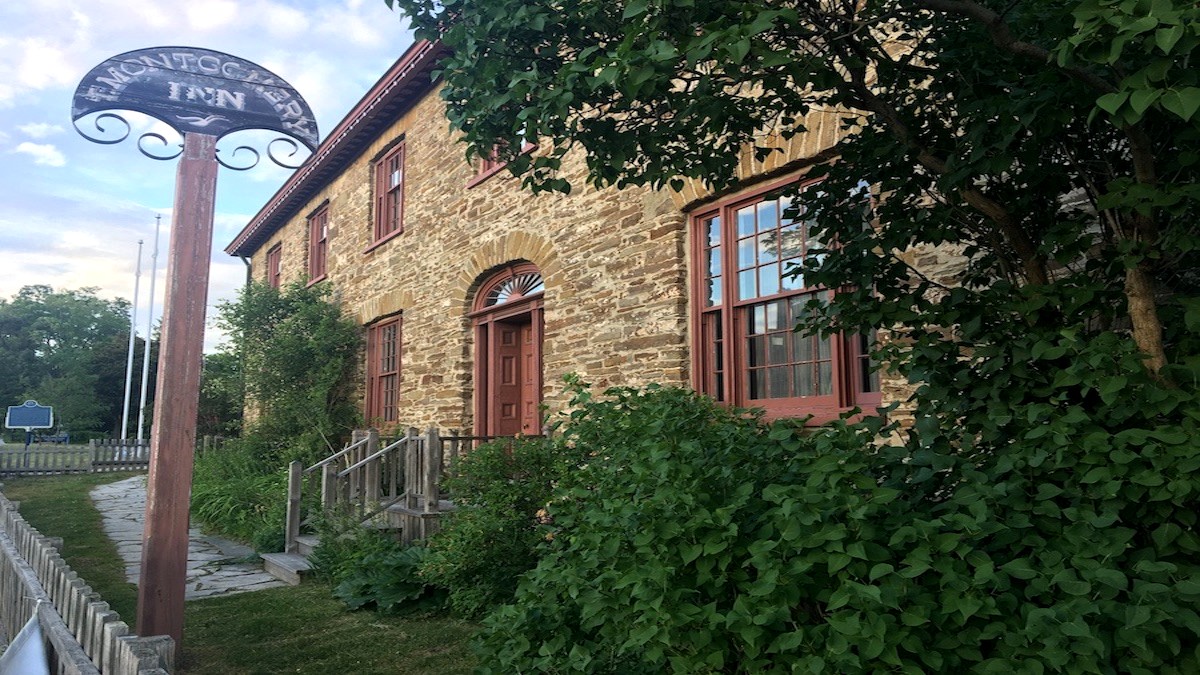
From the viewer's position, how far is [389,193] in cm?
1294

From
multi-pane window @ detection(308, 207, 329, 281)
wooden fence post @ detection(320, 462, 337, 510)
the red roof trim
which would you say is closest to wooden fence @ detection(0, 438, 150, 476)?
the red roof trim

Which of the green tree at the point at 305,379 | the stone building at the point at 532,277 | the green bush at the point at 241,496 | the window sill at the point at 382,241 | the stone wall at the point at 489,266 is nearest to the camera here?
the stone building at the point at 532,277

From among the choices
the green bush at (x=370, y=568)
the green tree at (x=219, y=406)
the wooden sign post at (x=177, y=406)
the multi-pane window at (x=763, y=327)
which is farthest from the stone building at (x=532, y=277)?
the green tree at (x=219, y=406)

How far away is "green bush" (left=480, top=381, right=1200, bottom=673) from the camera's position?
2367 millimetres

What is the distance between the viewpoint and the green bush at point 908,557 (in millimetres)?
2367

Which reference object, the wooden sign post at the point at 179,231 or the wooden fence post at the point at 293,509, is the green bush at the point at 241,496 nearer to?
the wooden fence post at the point at 293,509

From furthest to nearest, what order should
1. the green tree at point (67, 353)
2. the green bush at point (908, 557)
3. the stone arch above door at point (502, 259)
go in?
the green tree at point (67, 353)
the stone arch above door at point (502, 259)
the green bush at point (908, 557)

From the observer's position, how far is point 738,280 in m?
6.55

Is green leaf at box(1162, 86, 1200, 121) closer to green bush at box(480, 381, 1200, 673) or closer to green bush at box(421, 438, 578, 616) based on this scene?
green bush at box(480, 381, 1200, 673)

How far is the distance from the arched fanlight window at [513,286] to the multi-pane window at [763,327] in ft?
8.71

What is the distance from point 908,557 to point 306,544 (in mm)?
6898

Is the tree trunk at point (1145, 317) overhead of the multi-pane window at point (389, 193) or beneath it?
beneath

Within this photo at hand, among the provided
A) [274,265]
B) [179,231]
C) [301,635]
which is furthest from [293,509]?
[274,265]

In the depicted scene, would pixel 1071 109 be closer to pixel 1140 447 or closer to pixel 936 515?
pixel 1140 447
